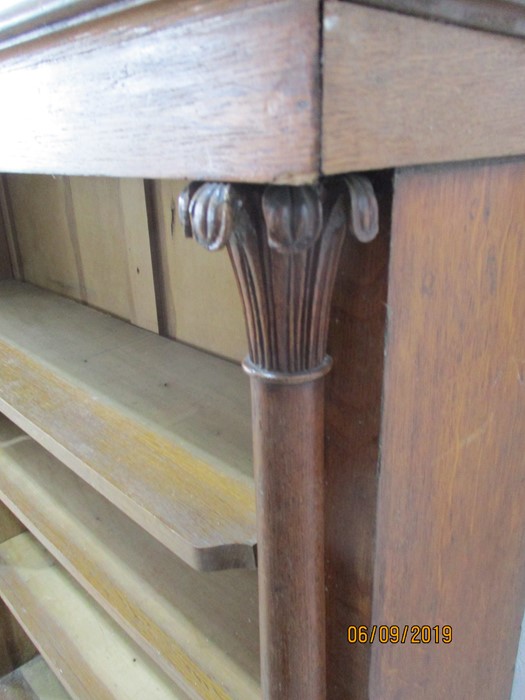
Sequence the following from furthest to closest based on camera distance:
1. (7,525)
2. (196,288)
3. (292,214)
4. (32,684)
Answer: (32,684) → (7,525) → (196,288) → (292,214)

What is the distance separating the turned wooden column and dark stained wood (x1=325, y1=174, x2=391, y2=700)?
20mm

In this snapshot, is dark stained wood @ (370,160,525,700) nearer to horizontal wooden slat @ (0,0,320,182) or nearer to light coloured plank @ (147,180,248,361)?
horizontal wooden slat @ (0,0,320,182)

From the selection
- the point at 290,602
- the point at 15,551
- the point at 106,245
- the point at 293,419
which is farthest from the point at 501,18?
the point at 15,551

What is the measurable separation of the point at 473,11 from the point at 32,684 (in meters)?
1.61

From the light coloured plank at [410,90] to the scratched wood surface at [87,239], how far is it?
2.09ft

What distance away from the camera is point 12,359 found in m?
0.94

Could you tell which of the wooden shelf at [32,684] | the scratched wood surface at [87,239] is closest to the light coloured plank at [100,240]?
the scratched wood surface at [87,239]

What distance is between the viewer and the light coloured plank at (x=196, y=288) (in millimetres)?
830

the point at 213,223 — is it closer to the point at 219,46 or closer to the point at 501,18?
the point at 219,46

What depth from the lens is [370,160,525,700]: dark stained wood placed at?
365mm

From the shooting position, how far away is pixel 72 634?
1.01 meters

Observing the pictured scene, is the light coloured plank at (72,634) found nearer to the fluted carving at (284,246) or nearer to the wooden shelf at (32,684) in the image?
the wooden shelf at (32,684)

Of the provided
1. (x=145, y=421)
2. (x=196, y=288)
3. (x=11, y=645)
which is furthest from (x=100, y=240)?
(x=11, y=645)

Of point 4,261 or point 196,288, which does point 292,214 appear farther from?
point 4,261
